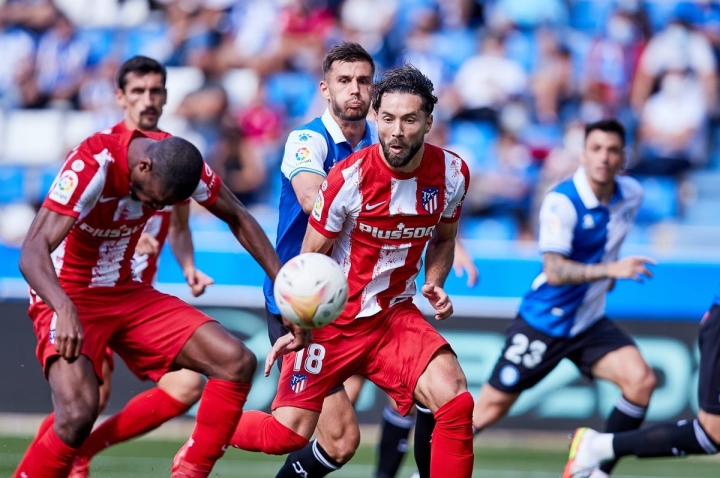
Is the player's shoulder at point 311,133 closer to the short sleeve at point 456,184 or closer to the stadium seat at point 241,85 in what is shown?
the short sleeve at point 456,184

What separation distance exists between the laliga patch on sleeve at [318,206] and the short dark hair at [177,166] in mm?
582

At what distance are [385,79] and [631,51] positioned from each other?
807 centimetres

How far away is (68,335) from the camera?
489 cm

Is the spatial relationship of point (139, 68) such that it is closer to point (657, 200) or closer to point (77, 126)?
point (77, 126)

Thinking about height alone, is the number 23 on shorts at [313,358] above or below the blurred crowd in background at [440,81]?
below

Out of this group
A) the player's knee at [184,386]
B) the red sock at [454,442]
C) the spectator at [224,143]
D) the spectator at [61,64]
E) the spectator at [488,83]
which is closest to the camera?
the red sock at [454,442]

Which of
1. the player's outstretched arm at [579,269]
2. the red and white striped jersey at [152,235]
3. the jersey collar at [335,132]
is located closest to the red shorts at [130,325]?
the jersey collar at [335,132]

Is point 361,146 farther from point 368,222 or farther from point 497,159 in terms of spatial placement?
point 497,159

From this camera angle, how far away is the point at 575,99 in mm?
12320

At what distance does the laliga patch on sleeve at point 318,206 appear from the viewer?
5234mm

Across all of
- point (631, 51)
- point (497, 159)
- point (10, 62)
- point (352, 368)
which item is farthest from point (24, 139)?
point (352, 368)

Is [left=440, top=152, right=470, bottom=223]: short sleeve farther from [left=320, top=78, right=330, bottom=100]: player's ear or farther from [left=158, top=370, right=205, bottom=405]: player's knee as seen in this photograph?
[left=158, top=370, right=205, bottom=405]: player's knee

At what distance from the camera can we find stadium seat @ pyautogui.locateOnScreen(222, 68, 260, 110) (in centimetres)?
1252

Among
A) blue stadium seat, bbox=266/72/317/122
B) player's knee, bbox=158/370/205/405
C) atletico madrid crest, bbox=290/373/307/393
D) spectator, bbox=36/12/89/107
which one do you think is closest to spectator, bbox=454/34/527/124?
blue stadium seat, bbox=266/72/317/122
